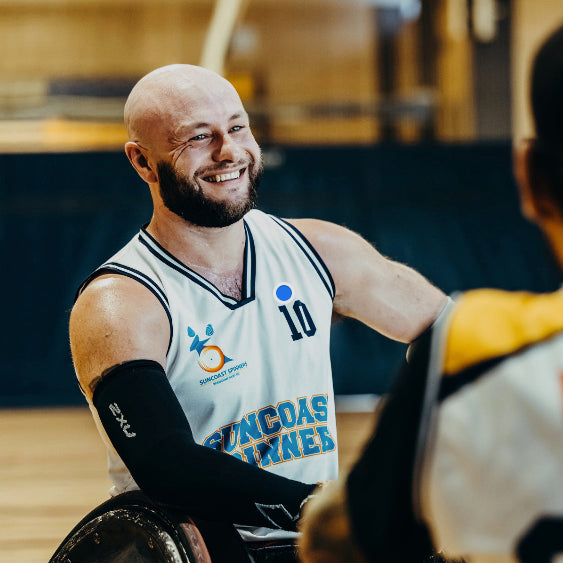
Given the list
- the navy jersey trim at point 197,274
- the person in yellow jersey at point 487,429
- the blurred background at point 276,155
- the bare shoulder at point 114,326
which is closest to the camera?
the person in yellow jersey at point 487,429

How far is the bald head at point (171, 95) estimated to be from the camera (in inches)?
72.0

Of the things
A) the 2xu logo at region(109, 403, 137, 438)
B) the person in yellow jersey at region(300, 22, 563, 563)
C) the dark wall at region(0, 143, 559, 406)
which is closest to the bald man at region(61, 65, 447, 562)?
the 2xu logo at region(109, 403, 137, 438)

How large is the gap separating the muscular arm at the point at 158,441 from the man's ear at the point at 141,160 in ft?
1.35

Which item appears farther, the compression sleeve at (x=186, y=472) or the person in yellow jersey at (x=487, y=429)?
the compression sleeve at (x=186, y=472)

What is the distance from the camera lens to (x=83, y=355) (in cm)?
161

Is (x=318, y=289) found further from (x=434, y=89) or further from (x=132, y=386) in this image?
(x=434, y=89)

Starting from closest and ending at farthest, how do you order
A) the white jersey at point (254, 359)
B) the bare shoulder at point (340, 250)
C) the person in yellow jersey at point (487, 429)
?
the person in yellow jersey at point (487, 429) → the white jersey at point (254, 359) → the bare shoulder at point (340, 250)

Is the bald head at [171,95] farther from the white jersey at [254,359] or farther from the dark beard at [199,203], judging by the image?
the white jersey at [254,359]

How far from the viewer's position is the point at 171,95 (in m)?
1.83

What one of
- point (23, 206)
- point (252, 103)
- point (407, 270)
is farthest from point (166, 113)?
point (252, 103)

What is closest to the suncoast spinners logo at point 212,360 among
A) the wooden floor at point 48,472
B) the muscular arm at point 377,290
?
the muscular arm at point 377,290

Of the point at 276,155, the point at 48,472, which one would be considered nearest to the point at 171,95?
the point at 48,472

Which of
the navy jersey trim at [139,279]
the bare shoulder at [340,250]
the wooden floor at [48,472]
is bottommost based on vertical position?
the wooden floor at [48,472]

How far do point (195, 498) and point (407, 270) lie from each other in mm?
749
